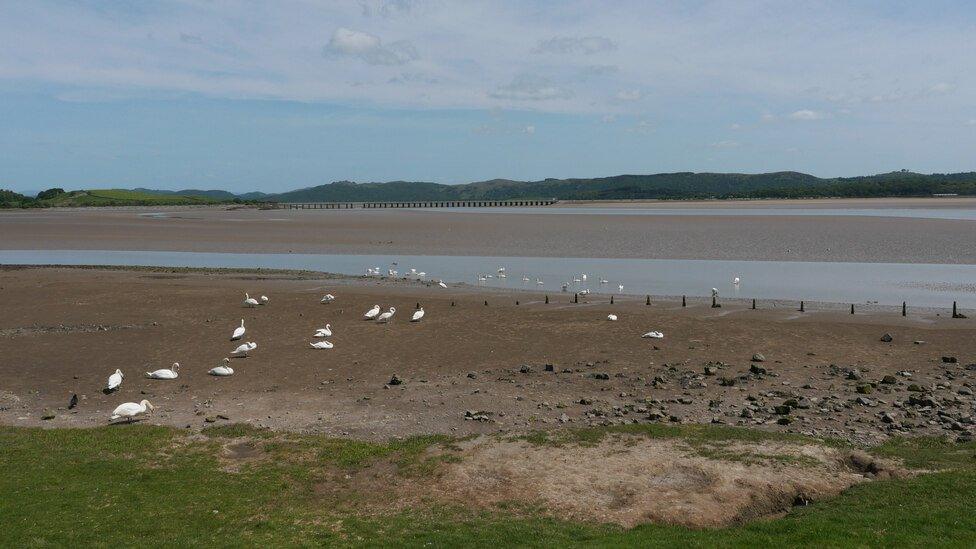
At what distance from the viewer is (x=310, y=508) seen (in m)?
10.5

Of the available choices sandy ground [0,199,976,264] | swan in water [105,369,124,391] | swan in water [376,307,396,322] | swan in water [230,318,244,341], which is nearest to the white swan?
swan in water [230,318,244,341]

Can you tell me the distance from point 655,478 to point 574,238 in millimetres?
49035

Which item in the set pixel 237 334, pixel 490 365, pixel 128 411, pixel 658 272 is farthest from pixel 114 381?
pixel 658 272

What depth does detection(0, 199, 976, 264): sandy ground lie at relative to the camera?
154 ft

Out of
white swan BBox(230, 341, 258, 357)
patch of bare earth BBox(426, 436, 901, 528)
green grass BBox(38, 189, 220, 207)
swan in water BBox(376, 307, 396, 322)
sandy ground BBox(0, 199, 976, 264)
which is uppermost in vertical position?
green grass BBox(38, 189, 220, 207)

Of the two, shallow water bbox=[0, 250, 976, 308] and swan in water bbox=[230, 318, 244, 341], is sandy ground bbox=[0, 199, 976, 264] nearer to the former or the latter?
shallow water bbox=[0, 250, 976, 308]

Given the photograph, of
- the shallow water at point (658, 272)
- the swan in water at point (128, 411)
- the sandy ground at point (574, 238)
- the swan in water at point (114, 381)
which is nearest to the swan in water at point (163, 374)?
the swan in water at point (114, 381)

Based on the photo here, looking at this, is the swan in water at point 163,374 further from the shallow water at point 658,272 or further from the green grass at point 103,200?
the green grass at point 103,200

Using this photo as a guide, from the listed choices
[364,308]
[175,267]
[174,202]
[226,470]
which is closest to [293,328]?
[364,308]

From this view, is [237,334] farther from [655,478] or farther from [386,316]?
[655,478]

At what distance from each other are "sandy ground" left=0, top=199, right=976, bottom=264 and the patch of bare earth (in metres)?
34.1

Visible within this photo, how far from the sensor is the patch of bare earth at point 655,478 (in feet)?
34.0

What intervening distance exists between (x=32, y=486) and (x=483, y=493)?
6.51m

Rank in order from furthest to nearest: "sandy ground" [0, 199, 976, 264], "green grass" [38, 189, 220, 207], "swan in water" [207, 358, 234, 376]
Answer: "green grass" [38, 189, 220, 207] → "sandy ground" [0, 199, 976, 264] → "swan in water" [207, 358, 234, 376]
